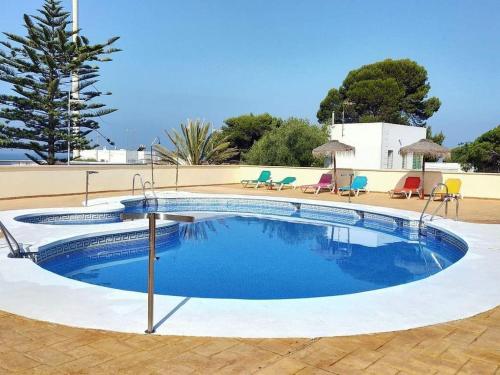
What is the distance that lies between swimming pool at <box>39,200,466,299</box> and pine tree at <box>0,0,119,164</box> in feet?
31.3

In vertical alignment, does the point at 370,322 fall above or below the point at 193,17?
below

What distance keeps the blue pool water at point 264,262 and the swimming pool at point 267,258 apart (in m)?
0.01

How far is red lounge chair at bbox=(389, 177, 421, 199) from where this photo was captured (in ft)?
41.5

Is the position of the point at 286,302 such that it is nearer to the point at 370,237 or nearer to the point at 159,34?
the point at 370,237

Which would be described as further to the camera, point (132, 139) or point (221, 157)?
point (132, 139)

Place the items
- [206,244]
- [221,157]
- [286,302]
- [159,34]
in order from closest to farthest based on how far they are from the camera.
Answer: [286,302] < [206,244] < [221,157] < [159,34]

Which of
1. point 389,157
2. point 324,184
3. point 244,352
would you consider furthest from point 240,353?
point 389,157

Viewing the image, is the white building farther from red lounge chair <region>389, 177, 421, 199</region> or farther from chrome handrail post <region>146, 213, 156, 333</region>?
chrome handrail post <region>146, 213, 156, 333</region>

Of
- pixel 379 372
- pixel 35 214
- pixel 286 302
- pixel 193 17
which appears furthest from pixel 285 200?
pixel 193 17

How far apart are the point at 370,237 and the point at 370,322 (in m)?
5.54

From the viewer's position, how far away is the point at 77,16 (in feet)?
65.5

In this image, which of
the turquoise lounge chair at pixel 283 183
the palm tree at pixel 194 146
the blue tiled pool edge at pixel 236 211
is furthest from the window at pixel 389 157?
the blue tiled pool edge at pixel 236 211

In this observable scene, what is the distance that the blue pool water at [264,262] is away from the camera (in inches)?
207

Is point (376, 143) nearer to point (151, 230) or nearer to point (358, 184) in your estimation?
point (358, 184)
